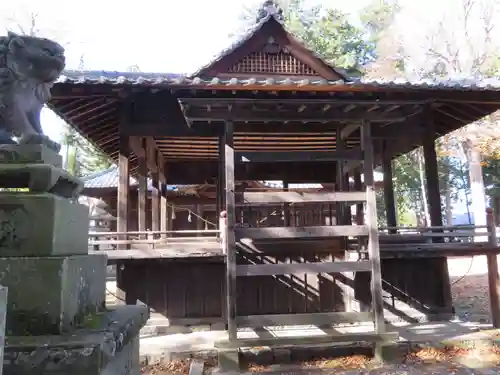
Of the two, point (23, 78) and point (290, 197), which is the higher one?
point (23, 78)

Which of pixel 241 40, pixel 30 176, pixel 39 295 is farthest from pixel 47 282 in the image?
pixel 241 40

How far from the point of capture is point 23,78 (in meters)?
2.45

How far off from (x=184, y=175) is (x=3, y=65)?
11073 mm

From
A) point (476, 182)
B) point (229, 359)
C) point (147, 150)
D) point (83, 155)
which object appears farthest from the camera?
point (83, 155)

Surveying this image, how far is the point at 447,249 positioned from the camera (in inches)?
338

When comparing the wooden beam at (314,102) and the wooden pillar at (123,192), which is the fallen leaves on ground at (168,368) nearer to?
the wooden pillar at (123,192)

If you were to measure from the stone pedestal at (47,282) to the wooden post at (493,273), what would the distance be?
8568mm

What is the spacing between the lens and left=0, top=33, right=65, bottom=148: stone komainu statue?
239cm

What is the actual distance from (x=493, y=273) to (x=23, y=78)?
32.5 ft

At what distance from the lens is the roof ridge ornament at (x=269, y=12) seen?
9.20 meters

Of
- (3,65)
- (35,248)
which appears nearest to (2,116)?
(3,65)

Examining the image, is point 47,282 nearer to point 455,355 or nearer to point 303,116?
point 303,116

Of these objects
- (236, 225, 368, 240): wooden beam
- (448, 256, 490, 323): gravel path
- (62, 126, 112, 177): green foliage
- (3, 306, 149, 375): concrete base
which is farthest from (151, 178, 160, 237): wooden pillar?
(62, 126, 112, 177): green foliage

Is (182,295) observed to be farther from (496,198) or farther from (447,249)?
(496,198)
